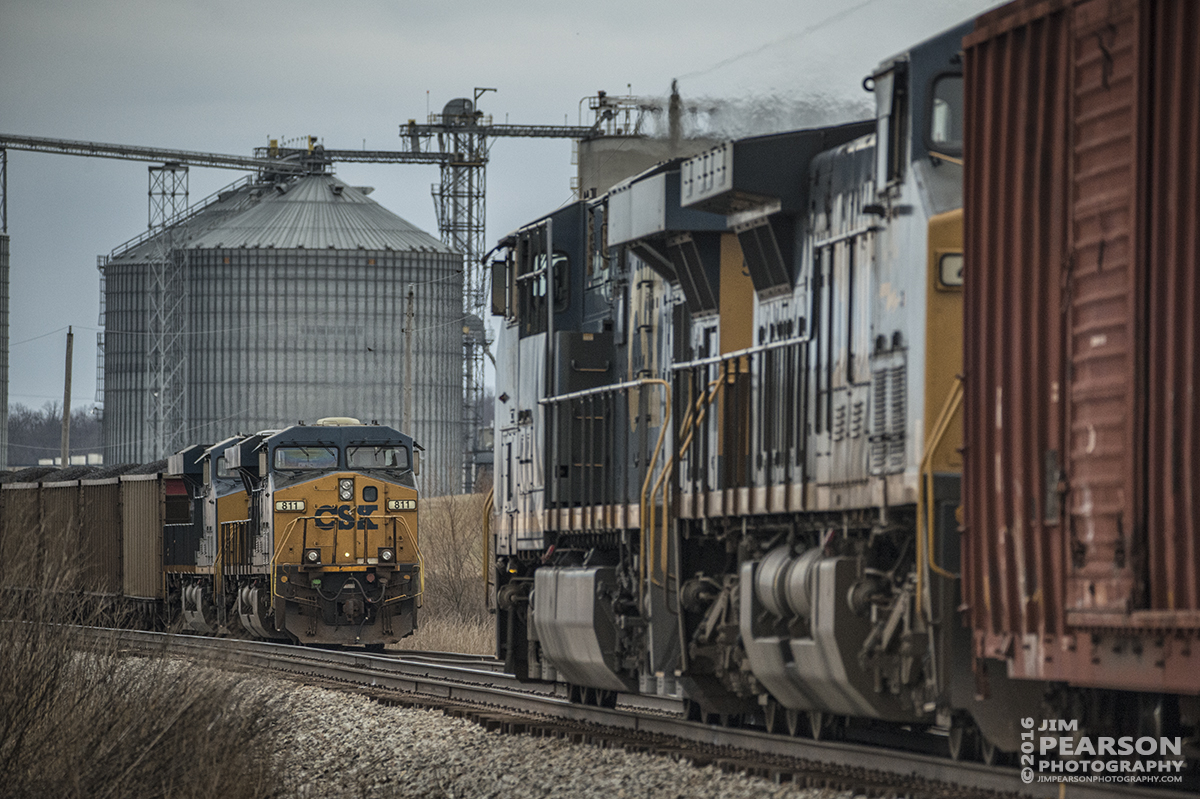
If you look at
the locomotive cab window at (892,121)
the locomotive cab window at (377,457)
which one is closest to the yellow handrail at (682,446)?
the locomotive cab window at (892,121)

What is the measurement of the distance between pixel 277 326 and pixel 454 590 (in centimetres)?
2857

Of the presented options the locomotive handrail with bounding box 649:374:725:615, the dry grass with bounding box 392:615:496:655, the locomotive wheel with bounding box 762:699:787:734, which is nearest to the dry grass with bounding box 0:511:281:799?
the locomotive handrail with bounding box 649:374:725:615

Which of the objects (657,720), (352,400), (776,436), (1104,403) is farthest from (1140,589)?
(352,400)

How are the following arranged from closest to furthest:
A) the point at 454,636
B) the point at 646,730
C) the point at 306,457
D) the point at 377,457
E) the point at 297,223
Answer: the point at 646,730 → the point at 306,457 → the point at 377,457 → the point at 454,636 → the point at 297,223

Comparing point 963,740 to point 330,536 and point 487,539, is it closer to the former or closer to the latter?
point 487,539

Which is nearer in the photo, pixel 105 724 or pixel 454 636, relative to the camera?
pixel 105 724

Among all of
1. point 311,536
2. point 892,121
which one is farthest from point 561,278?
point 311,536

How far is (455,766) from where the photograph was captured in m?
12.0

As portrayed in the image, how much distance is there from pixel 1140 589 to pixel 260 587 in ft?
66.1

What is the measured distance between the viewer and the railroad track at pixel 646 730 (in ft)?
A: 29.7

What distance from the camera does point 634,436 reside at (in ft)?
45.5

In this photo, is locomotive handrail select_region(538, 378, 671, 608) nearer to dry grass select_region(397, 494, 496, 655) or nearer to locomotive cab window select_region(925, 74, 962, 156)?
locomotive cab window select_region(925, 74, 962, 156)

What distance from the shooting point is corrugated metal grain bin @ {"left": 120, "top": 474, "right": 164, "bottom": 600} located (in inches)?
1234

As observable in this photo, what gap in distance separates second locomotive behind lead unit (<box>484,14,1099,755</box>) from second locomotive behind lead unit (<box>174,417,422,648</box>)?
9.05m
